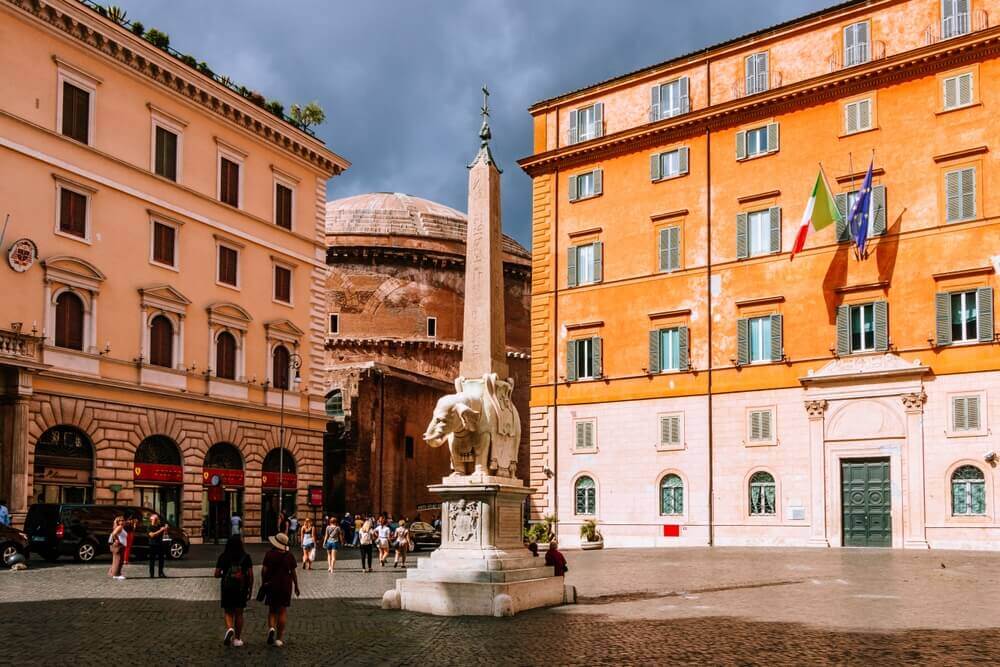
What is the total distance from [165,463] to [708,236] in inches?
735

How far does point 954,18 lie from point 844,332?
31.2 ft

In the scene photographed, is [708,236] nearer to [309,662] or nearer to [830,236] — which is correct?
[830,236]

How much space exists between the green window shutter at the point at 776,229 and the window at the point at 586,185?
657cm

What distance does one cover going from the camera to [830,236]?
1353 inches

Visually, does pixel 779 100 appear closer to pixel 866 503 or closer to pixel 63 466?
pixel 866 503

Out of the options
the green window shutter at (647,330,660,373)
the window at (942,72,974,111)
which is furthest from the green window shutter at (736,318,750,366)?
the window at (942,72,974,111)

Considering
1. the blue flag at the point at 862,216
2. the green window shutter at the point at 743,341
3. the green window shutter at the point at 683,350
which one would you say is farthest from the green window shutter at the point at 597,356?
the blue flag at the point at 862,216

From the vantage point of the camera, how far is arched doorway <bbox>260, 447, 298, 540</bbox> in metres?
39.6

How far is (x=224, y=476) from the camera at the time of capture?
124ft

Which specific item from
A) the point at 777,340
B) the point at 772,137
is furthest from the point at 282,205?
the point at 777,340

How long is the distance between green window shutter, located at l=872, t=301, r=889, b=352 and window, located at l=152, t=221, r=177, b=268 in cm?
2149

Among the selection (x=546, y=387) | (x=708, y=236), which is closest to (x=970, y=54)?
(x=708, y=236)

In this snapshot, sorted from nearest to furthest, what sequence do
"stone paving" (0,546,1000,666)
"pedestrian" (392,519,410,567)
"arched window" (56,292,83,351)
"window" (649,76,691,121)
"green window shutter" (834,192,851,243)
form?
"stone paving" (0,546,1000,666) < "pedestrian" (392,519,410,567) < "arched window" (56,292,83,351) < "green window shutter" (834,192,851,243) < "window" (649,76,691,121)

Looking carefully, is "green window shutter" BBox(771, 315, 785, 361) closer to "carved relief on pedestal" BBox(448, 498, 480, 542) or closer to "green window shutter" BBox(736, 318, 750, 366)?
"green window shutter" BBox(736, 318, 750, 366)
